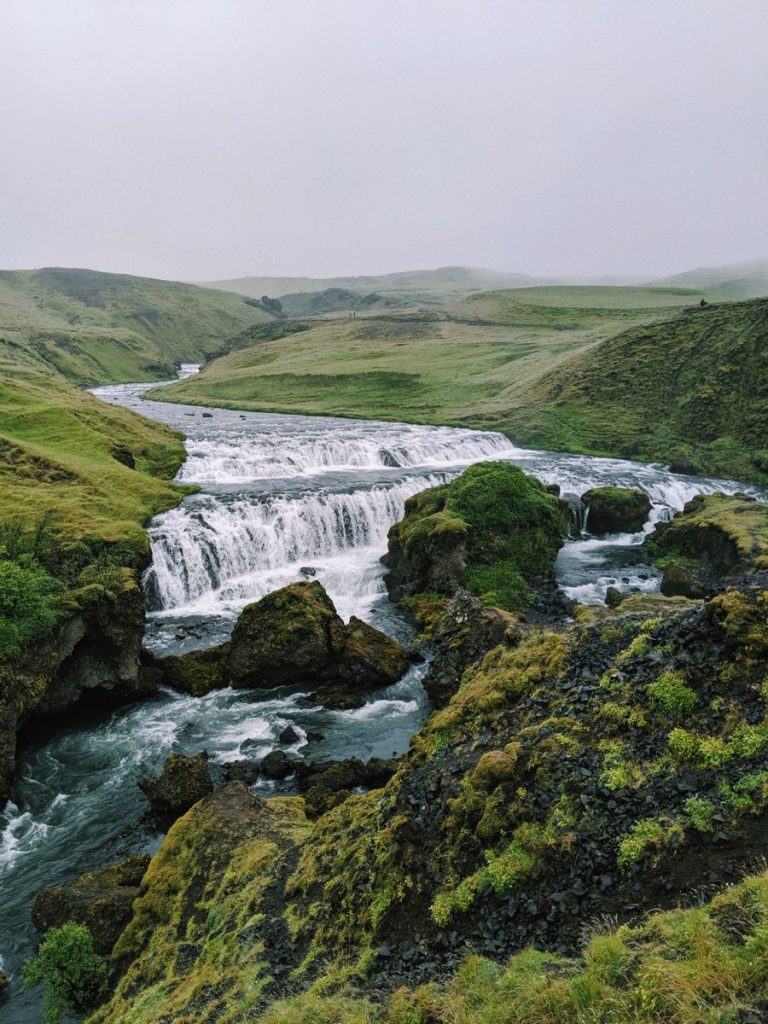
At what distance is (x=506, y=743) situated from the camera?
1187 centimetres

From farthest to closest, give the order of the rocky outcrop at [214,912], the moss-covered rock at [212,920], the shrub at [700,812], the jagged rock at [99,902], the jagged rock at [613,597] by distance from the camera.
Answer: the jagged rock at [613,597] → the jagged rock at [99,902] → the rocky outcrop at [214,912] → the moss-covered rock at [212,920] → the shrub at [700,812]

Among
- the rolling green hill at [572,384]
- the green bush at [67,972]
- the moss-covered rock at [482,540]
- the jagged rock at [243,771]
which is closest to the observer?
the green bush at [67,972]

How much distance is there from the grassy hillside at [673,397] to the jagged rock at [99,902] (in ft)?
196

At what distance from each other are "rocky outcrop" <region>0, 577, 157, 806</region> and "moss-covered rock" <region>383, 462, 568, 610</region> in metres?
14.8

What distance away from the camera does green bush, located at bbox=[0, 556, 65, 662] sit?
21.3m

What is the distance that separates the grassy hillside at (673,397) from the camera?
212ft

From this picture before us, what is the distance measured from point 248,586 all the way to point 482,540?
14.0 m

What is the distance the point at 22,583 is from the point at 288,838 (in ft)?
50.5

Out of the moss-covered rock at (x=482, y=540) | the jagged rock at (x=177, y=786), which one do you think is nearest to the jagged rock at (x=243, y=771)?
the jagged rock at (x=177, y=786)

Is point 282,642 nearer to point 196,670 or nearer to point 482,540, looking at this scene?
point 196,670

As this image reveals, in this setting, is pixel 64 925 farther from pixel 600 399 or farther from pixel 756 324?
pixel 756 324

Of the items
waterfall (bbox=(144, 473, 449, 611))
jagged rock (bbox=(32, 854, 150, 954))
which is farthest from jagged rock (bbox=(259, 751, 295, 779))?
waterfall (bbox=(144, 473, 449, 611))

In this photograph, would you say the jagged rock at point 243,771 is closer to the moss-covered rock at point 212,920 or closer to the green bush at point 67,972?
the moss-covered rock at point 212,920

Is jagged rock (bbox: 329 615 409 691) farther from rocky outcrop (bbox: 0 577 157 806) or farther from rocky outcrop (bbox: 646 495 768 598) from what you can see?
rocky outcrop (bbox: 646 495 768 598)
